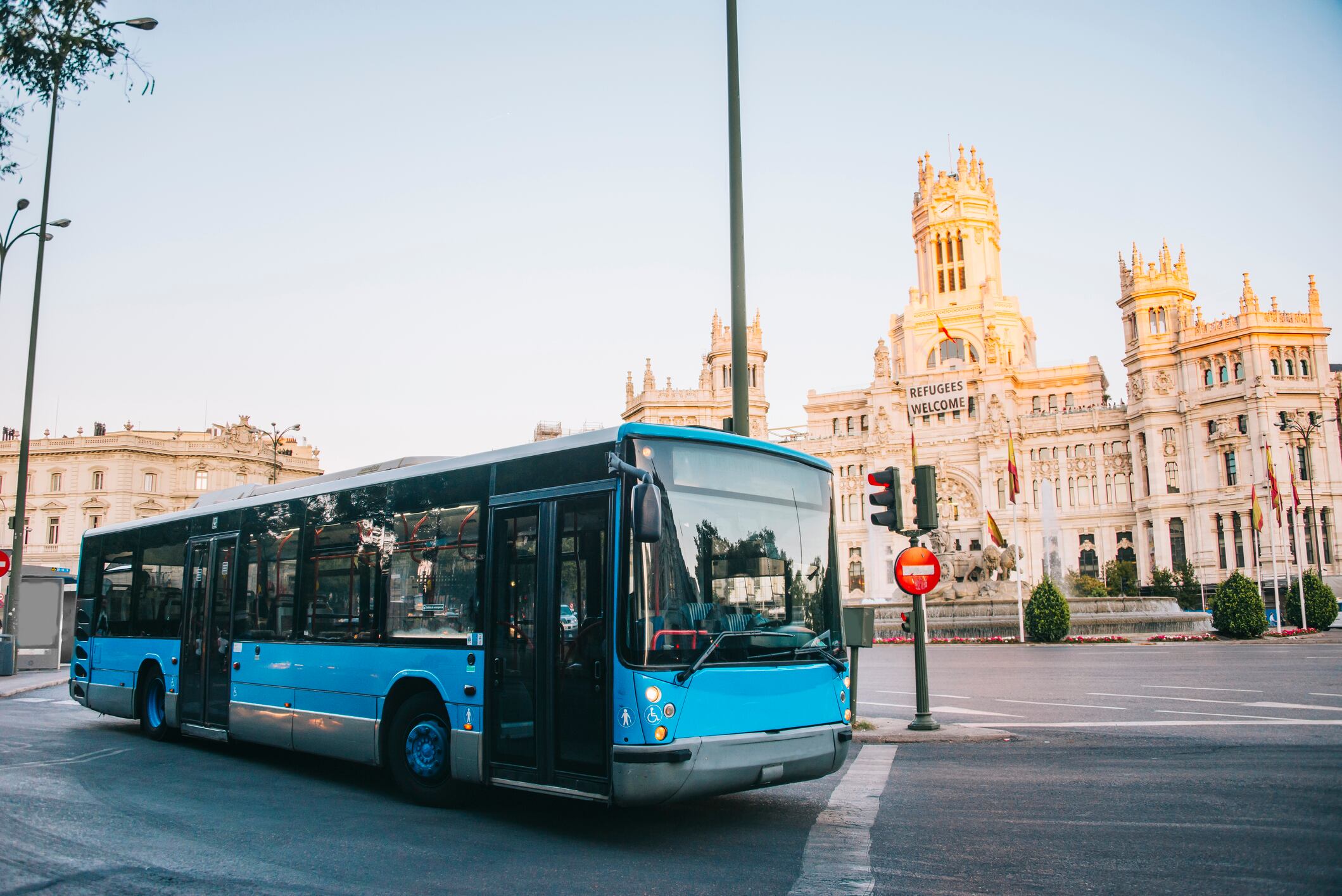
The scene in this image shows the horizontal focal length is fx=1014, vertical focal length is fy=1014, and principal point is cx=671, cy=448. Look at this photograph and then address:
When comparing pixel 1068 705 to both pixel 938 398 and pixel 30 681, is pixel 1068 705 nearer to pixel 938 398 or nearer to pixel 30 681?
pixel 30 681

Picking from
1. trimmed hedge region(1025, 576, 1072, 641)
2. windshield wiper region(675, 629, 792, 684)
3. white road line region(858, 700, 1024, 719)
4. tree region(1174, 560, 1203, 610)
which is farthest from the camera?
tree region(1174, 560, 1203, 610)

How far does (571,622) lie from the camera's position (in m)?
7.14

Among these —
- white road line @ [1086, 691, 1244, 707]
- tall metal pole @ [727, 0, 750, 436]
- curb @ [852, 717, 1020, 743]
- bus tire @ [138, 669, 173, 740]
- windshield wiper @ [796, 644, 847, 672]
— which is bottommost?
white road line @ [1086, 691, 1244, 707]

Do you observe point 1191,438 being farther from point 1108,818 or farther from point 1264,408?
point 1108,818

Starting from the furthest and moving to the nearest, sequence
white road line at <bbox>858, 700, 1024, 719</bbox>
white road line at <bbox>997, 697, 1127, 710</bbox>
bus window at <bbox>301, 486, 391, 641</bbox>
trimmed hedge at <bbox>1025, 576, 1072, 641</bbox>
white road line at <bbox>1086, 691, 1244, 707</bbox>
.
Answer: trimmed hedge at <bbox>1025, 576, 1072, 641</bbox>, white road line at <bbox>1086, 691, 1244, 707</bbox>, white road line at <bbox>997, 697, 1127, 710</bbox>, white road line at <bbox>858, 700, 1024, 719</bbox>, bus window at <bbox>301, 486, 391, 641</bbox>

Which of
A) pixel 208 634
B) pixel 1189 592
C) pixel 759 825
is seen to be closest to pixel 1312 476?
pixel 1189 592

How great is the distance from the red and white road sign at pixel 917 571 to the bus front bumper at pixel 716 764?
5242 millimetres

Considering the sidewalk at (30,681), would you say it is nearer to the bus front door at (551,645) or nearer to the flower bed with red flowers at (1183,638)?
the bus front door at (551,645)

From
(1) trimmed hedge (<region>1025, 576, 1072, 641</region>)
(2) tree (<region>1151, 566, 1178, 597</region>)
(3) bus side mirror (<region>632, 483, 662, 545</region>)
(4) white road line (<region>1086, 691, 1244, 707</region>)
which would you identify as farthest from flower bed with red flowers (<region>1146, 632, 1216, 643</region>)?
Answer: (2) tree (<region>1151, 566, 1178, 597</region>)

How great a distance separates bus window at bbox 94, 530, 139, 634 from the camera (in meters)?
13.3

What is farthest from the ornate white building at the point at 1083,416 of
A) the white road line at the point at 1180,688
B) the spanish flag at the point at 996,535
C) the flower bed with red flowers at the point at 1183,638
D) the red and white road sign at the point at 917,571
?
Answer: the red and white road sign at the point at 917,571

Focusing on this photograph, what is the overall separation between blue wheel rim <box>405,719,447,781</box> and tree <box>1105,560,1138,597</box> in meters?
64.5

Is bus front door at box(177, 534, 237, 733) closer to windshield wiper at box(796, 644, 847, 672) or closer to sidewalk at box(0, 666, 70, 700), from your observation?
windshield wiper at box(796, 644, 847, 672)

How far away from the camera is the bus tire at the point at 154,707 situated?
12.5 m
